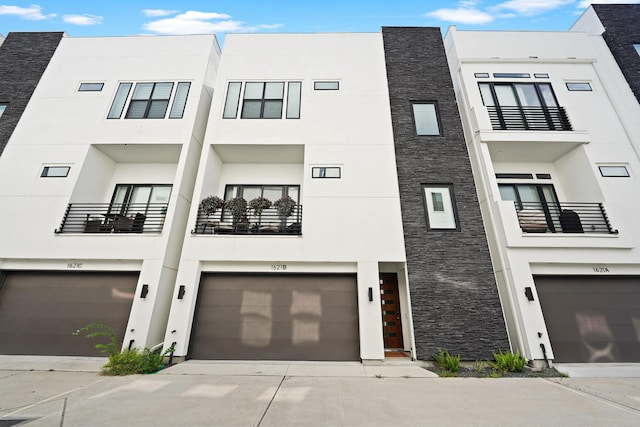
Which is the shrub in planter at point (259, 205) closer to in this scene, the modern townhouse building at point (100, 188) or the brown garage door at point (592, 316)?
the modern townhouse building at point (100, 188)

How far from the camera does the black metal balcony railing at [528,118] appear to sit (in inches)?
315

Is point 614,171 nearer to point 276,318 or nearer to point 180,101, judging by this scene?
→ point 276,318

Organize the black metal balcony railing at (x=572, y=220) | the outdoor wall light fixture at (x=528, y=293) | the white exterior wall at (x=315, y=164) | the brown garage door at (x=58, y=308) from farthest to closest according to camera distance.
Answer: the black metal balcony railing at (x=572, y=220) → the white exterior wall at (x=315, y=164) → the brown garage door at (x=58, y=308) → the outdoor wall light fixture at (x=528, y=293)

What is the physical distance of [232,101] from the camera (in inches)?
333

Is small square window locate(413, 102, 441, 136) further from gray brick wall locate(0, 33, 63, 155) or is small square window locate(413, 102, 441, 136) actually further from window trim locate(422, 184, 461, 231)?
gray brick wall locate(0, 33, 63, 155)

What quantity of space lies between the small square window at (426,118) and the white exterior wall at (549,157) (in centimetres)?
103

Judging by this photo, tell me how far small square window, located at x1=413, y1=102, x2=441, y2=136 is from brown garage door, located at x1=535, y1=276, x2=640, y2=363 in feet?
16.5

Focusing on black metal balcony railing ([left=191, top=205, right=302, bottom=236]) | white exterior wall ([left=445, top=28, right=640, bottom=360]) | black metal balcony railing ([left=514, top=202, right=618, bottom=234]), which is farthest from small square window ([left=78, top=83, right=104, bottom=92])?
black metal balcony railing ([left=514, top=202, right=618, bottom=234])

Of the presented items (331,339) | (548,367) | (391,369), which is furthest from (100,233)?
(548,367)

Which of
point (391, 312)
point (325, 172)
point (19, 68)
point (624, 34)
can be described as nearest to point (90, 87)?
point (19, 68)

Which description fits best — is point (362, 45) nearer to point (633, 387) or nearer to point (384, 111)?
point (384, 111)

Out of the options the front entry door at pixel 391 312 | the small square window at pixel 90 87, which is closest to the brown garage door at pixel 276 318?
the front entry door at pixel 391 312

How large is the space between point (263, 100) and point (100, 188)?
5806 millimetres

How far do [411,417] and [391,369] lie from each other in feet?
7.73
